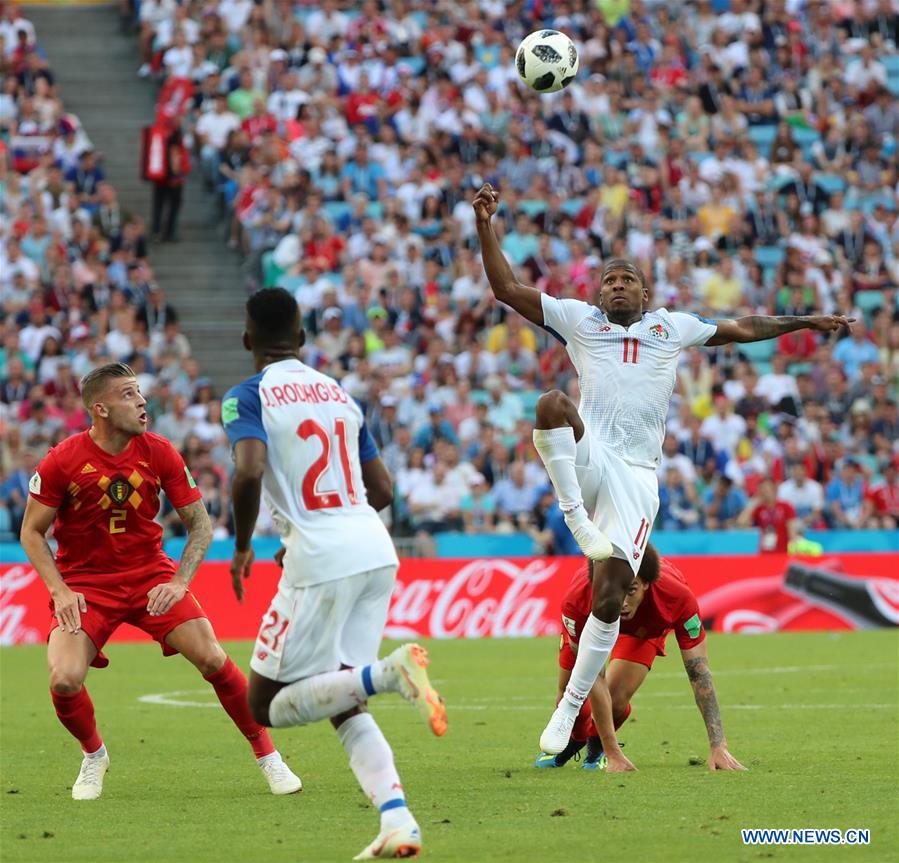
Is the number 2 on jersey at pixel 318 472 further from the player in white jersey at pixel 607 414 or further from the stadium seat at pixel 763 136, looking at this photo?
the stadium seat at pixel 763 136

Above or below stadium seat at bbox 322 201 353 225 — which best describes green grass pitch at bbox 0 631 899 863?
below

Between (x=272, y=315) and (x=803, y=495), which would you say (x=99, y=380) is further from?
(x=803, y=495)

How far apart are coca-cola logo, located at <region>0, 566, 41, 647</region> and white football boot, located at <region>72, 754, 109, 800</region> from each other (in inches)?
464

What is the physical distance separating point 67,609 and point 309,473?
8.25 feet

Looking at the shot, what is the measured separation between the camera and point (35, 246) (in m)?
26.4

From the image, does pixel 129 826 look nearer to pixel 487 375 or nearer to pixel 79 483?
pixel 79 483

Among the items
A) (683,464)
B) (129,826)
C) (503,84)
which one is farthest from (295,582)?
(503,84)

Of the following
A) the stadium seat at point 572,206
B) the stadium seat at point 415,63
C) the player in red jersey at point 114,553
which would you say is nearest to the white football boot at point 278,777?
the player in red jersey at point 114,553

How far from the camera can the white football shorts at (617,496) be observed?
9.91 meters

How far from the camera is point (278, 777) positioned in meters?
9.65

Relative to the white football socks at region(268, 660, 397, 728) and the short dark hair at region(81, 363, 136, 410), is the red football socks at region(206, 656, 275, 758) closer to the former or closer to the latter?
the short dark hair at region(81, 363, 136, 410)

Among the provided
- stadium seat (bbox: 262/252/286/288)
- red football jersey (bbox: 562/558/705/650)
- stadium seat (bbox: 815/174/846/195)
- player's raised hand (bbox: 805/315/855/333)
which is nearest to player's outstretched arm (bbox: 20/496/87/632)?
red football jersey (bbox: 562/558/705/650)

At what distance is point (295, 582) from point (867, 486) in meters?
18.6

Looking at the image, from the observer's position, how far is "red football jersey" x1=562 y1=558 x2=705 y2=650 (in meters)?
10.4
